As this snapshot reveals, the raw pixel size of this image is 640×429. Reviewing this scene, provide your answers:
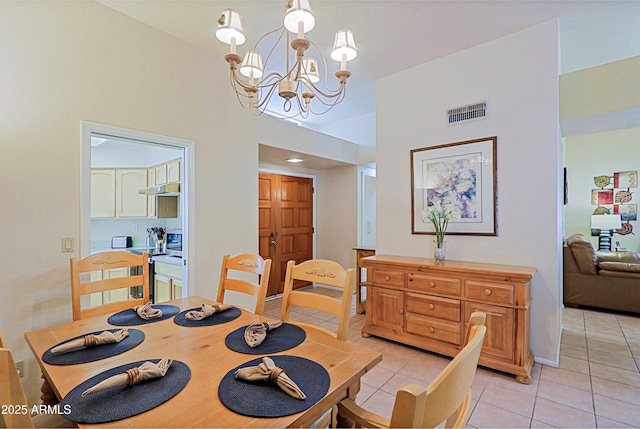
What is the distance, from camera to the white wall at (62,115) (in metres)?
1.96

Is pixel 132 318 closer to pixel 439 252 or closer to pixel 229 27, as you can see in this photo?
pixel 229 27

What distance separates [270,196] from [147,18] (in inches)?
108

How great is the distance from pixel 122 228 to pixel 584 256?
6.57 meters

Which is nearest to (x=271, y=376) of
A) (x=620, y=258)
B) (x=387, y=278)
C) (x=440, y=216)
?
(x=387, y=278)

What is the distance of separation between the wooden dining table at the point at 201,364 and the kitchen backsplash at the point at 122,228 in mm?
3130

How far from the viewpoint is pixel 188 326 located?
4.88ft

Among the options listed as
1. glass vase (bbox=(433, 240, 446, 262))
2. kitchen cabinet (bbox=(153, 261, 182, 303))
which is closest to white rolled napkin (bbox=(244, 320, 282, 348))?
glass vase (bbox=(433, 240, 446, 262))

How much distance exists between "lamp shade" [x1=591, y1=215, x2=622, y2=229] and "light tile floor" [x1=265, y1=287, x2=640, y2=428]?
9.42ft

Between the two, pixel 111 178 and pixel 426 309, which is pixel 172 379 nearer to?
pixel 426 309

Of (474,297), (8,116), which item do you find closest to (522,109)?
(474,297)

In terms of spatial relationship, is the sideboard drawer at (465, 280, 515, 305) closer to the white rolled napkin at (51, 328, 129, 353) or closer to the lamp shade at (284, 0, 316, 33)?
the lamp shade at (284, 0, 316, 33)

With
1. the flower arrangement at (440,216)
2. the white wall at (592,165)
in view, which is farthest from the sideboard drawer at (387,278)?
the white wall at (592,165)

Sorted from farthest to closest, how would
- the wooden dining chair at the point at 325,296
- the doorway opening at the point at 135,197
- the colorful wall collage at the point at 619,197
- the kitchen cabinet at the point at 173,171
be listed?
1. the colorful wall collage at the point at 619,197
2. the doorway opening at the point at 135,197
3. the kitchen cabinet at the point at 173,171
4. the wooden dining chair at the point at 325,296

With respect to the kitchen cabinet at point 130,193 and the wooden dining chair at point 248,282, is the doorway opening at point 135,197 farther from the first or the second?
the wooden dining chair at point 248,282
